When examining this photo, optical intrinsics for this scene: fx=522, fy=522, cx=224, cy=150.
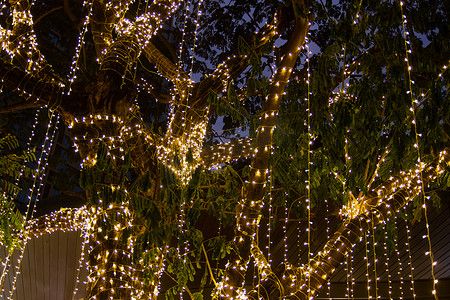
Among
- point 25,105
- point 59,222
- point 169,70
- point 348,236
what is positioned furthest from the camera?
point 59,222

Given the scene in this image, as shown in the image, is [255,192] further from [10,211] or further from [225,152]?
[10,211]

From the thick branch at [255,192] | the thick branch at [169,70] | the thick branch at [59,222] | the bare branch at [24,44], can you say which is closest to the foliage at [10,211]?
the thick branch at [59,222]

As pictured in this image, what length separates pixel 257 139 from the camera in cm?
356

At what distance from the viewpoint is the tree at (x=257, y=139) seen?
10.8 ft

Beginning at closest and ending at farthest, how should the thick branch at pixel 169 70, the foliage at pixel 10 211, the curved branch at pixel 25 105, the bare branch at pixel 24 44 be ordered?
the curved branch at pixel 25 105
the bare branch at pixel 24 44
the thick branch at pixel 169 70
the foliage at pixel 10 211

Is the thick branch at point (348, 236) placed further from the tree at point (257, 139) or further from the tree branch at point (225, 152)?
the tree branch at point (225, 152)

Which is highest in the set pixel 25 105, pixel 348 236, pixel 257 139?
pixel 25 105

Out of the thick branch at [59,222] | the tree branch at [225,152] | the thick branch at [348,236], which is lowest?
the thick branch at [348,236]

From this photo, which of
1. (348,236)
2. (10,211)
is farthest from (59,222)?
(348,236)

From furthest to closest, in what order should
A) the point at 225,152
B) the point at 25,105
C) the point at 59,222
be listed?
the point at 59,222 → the point at 225,152 → the point at 25,105

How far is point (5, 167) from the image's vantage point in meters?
5.59

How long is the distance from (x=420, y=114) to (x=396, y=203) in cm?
69

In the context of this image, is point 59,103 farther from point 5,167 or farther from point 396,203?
point 396,203

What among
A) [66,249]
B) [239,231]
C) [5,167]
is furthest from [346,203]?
[66,249]
